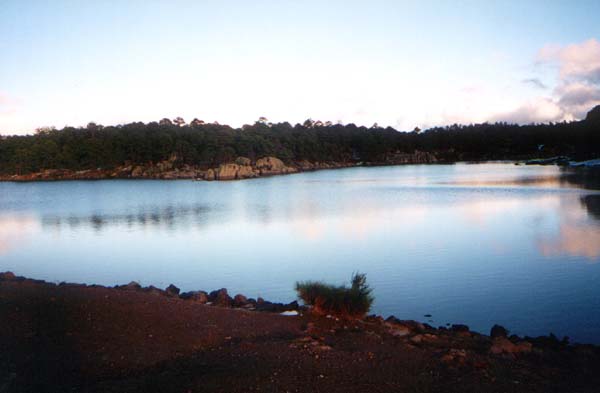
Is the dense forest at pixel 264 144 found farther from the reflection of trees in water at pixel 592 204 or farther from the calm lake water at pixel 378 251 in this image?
the reflection of trees in water at pixel 592 204

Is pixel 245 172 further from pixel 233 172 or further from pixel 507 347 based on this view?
pixel 507 347

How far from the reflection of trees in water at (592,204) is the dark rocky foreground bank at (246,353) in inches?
700

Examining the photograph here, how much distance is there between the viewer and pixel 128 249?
18531mm

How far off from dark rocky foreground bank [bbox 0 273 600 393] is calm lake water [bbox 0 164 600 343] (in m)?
2.44

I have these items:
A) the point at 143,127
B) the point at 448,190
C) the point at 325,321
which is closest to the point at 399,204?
the point at 448,190

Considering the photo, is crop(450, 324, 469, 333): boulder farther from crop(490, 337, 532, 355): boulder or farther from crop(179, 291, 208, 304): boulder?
crop(179, 291, 208, 304): boulder

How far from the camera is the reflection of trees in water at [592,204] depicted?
23.2 metres

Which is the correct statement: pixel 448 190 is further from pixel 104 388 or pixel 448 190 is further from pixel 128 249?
pixel 104 388

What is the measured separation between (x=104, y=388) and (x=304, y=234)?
1532cm

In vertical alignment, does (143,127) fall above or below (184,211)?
above

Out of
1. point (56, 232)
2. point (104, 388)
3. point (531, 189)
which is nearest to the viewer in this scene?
point (104, 388)

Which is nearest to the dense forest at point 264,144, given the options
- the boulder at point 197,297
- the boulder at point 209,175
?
the boulder at point 209,175

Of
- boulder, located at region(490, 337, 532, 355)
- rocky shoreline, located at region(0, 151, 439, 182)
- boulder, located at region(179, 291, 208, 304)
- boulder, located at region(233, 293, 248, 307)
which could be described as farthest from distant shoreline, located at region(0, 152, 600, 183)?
boulder, located at region(490, 337, 532, 355)

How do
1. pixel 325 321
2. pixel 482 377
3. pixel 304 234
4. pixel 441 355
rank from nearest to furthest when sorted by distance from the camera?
pixel 482 377
pixel 441 355
pixel 325 321
pixel 304 234
